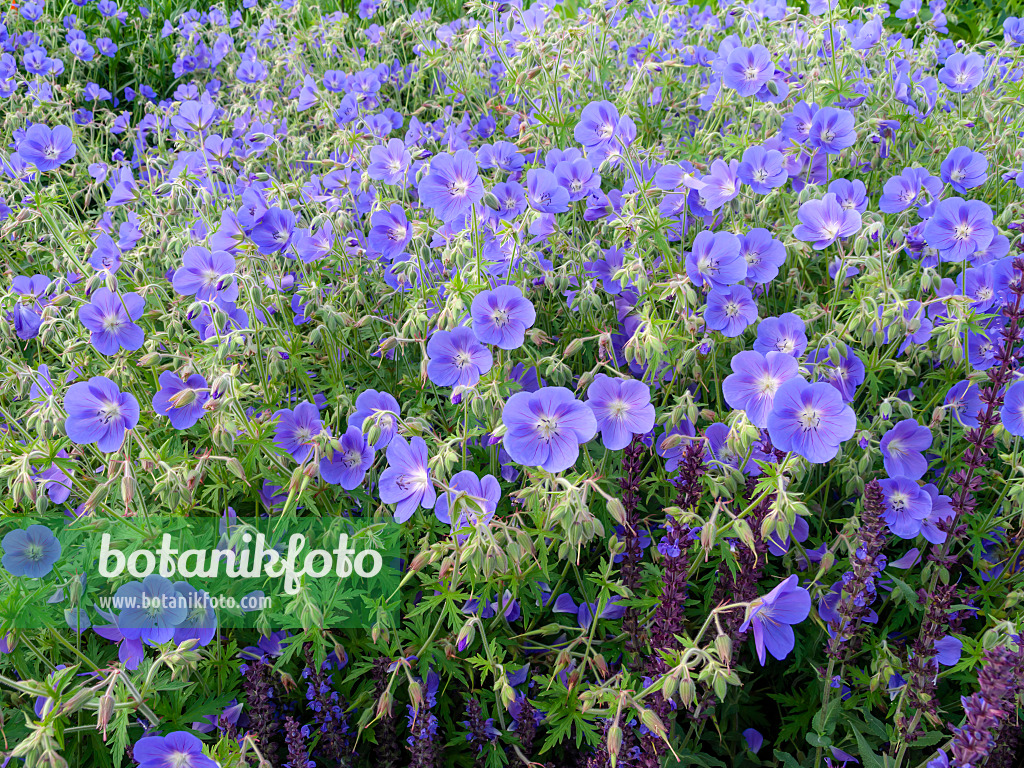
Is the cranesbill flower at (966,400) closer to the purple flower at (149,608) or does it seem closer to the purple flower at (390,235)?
the purple flower at (390,235)

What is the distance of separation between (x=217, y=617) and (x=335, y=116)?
8.37 feet

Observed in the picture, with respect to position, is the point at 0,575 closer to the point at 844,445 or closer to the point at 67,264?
the point at 67,264

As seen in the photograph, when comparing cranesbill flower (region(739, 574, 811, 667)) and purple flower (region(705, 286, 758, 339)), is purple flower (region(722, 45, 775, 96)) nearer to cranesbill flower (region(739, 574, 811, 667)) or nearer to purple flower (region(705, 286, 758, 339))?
purple flower (region(705, 286, 758, 339))

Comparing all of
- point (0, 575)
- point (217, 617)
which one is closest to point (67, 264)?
point (0, 575)

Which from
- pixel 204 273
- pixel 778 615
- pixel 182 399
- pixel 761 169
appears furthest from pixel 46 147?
pixel 778 615

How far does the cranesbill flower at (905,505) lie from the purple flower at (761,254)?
70 cm

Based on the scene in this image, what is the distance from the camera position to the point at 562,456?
1.76 m

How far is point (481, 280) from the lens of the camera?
2246mm

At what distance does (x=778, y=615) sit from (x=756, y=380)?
0.54m

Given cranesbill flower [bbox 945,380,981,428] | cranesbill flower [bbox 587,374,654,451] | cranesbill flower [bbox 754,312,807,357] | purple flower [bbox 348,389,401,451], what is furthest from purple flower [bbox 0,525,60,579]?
cranesbill flower [bbox 945,380,981,428]

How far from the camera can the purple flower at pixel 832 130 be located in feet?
9.22

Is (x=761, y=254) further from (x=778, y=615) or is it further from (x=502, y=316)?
(x=778, y=615)

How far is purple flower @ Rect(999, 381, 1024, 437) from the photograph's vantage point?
6.23 ft

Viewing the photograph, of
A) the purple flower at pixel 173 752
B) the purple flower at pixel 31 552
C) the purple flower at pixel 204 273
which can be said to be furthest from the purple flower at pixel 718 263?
the purple flower at pixel 31 552
